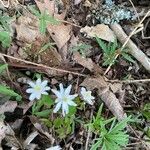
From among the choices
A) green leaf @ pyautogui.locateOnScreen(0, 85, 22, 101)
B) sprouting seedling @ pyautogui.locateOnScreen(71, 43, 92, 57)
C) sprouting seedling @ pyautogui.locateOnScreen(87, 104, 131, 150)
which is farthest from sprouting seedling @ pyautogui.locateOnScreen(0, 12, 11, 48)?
sprouting seedling @ pyautogui.locateOnScreen(87, 104, 131, 150)

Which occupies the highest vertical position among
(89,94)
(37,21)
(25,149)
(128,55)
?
(37,21)

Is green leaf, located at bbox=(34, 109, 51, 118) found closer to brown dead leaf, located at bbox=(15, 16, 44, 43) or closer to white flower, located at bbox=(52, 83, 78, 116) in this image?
white flower, located at bbox=(52, 83, 78, 116)

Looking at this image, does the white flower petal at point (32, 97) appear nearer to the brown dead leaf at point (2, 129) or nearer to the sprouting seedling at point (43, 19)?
the brown dead leaf at point (2, 129)

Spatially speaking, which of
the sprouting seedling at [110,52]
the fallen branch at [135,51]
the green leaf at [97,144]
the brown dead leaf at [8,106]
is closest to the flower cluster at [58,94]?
the brown dead leaf at [8,106]

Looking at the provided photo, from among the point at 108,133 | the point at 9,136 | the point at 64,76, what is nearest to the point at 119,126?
the point at 108,133

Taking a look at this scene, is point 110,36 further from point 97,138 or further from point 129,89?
point 97,138

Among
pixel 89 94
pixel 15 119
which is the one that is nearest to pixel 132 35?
pixel 89 94

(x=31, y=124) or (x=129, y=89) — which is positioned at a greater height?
(x=129, y=89)
